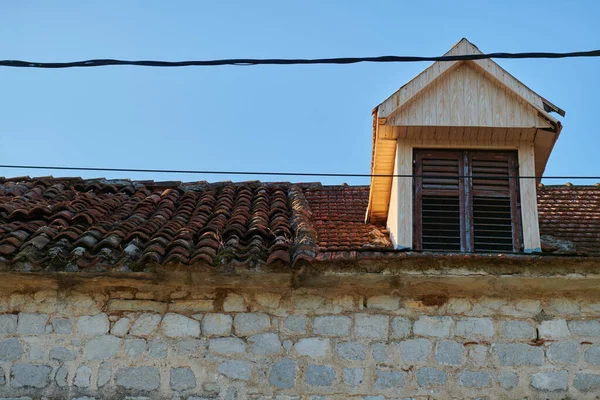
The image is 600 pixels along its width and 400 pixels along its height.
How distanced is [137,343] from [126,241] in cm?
88

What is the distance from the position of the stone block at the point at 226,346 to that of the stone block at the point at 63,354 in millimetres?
1162

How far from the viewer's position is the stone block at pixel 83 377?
688cm

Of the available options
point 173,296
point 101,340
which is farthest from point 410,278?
point 101,340

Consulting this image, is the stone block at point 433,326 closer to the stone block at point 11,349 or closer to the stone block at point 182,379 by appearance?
the stone block at point 182,379

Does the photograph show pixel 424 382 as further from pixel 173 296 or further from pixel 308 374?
pixel 173 296

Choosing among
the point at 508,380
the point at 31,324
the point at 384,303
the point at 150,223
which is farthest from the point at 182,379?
the point at 508,380

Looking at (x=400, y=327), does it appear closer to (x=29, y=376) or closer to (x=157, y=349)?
(x=157, y=349)

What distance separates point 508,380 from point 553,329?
1.98ft

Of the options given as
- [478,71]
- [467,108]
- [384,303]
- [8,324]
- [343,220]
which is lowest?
[8,324]

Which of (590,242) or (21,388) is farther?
(590,242)

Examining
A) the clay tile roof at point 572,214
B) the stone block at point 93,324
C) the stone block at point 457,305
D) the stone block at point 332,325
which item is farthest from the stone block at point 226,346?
the clay tile roof at point 572,214

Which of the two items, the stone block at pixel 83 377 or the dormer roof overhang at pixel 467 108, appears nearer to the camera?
the stone block at pixel 83 377

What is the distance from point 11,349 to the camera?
704cm

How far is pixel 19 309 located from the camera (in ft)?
23.6
